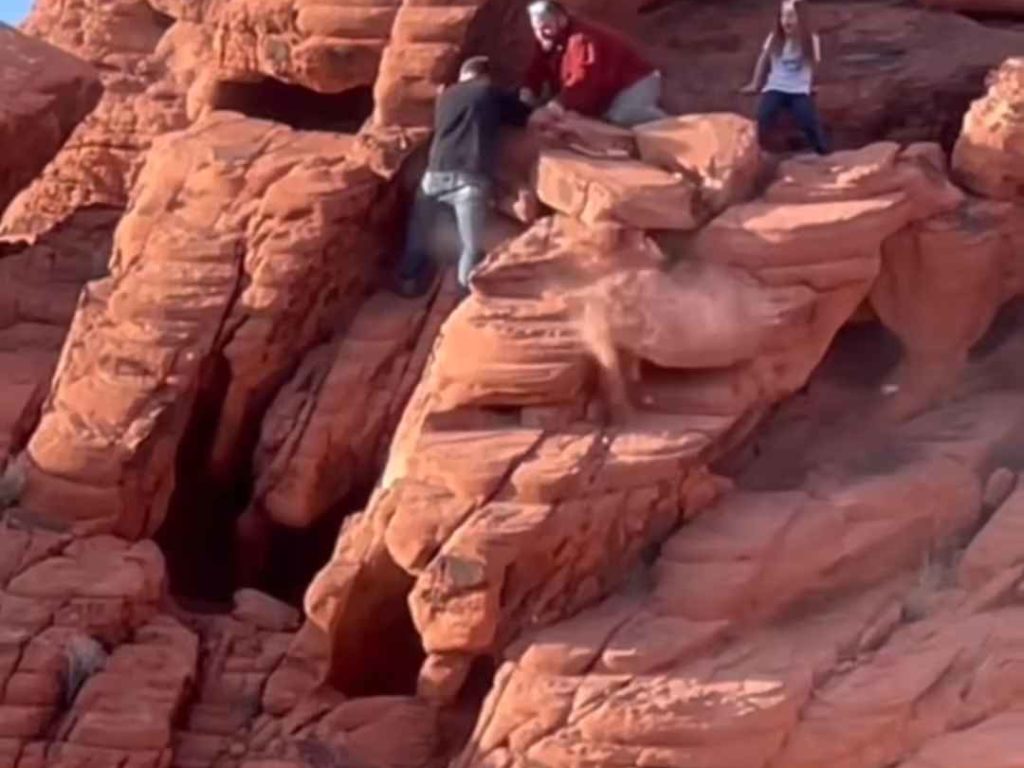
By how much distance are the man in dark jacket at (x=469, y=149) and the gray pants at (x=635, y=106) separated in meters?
0.53

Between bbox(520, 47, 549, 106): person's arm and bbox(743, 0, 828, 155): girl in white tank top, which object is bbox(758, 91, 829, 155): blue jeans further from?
bbox(520, 47, 549, 106): person's arm

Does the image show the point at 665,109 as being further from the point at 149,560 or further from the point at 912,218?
the point at 149,560

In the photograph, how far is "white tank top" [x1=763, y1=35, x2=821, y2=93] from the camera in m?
18.0

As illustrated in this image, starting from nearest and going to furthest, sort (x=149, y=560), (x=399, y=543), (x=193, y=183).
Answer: (x=399, y=543)
(x=149, y=560)
(x=193, y=183)

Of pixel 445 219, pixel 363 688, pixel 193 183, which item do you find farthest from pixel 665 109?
pixel 363 688

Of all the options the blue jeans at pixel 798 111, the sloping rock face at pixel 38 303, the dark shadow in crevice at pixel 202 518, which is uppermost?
the blue jeans at pixel 798 111

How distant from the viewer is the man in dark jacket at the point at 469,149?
17.3 m

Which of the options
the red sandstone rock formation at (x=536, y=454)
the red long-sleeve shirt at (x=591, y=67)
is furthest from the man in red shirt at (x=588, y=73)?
the red sandstone rock formation at (x=536, y=454)

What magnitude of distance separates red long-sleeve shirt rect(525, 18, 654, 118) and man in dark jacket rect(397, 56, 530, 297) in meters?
0.31

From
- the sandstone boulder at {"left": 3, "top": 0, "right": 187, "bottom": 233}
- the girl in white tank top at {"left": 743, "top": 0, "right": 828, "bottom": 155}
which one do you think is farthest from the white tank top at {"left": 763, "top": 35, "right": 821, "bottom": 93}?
the sandstone boulder at {"left": 3, "top": 0, "right": 187, "bottom": 233}

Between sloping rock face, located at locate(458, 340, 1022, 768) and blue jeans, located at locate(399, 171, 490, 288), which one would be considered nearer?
sloping rock face, located at locate(458, 340, 1022, 768)

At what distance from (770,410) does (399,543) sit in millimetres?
2281

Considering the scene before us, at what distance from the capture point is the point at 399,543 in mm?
16047

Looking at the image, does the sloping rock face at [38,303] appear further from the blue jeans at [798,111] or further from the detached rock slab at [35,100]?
the blue jeans at [798,111]
